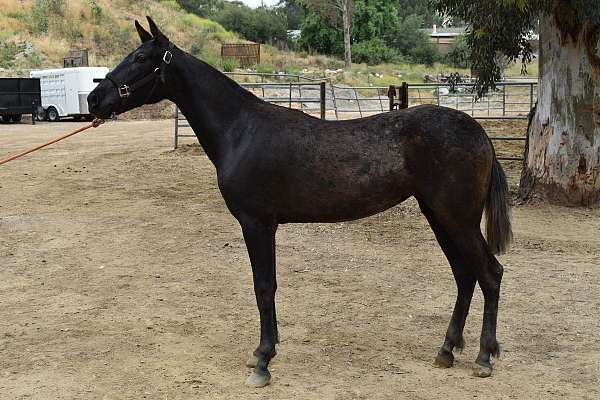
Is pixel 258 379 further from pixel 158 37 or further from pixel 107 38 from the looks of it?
pixel 107 38

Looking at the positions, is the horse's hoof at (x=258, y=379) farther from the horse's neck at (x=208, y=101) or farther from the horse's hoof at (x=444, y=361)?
the horse's neck at (x=208, y=101)

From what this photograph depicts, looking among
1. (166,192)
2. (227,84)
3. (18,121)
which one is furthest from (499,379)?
(18,121)

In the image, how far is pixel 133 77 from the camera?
432 cm

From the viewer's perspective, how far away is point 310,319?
17.4 feet

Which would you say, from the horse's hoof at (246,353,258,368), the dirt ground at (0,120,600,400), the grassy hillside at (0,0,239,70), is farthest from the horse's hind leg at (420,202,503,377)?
the grassy hillside at (0,0,239,70)

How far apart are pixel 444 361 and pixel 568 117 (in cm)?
589

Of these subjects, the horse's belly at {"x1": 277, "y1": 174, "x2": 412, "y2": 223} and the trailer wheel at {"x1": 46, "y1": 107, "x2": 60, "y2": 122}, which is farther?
the trailer wheel at {"x1": 46, "y1": 107, "x2": 60, "y2": 122}

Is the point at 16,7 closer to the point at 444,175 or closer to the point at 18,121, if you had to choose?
the point at 18,121

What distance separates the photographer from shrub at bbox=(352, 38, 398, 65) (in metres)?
54.4

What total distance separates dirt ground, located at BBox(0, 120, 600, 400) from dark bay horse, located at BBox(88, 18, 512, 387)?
0.36m

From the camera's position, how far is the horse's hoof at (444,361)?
14.2ft

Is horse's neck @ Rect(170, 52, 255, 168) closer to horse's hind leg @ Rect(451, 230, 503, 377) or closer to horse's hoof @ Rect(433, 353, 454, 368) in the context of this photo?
horse's hind leg @ Rect(451, 230, 503, 377)

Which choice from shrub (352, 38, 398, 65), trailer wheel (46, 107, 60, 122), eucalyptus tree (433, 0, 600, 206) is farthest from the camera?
shrub (352, 38, 398, 65)

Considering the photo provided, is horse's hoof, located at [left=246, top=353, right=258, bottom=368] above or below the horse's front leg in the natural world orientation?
below
